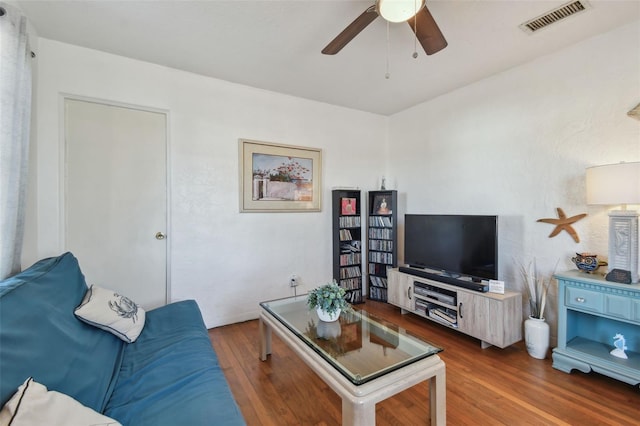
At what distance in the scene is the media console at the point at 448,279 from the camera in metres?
2.53

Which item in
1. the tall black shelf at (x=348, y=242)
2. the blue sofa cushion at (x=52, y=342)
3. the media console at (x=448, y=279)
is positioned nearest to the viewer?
the blue sofa cushion at (x=52, y=342)

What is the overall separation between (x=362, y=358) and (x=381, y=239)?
2311 millimetres

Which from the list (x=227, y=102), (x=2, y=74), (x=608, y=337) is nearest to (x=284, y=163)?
(x=227, y=102)

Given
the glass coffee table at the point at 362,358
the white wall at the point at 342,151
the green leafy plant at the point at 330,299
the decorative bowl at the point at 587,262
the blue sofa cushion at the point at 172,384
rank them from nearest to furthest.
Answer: the blue sofa cushion at the point at 172,384, the glass coffee table at the point at 362,358, the green leafy plant at the point at 330,299, the decorative bowl at the point at 587,262, the white wall at the point at 342,151

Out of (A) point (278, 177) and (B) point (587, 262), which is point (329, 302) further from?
(B) point (587, 262)

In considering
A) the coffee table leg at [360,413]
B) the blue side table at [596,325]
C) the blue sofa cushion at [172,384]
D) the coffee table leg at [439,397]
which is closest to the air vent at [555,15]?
the blue side table at [596,325]

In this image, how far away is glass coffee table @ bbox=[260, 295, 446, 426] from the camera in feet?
4.18

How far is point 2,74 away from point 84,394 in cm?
169

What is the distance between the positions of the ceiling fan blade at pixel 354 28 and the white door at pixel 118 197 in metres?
1.82

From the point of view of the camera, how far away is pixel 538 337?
7.44 feet

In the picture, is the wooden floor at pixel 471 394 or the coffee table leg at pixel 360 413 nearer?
the coffee table leg at pixel 360 413

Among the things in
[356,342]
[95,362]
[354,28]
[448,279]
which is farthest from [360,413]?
[354,28]

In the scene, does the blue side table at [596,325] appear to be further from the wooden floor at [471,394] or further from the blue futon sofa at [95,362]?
the blue futon sofa at [95,362]

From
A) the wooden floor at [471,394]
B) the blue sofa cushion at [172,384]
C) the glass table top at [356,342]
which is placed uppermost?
the glass table top at [356,342]
